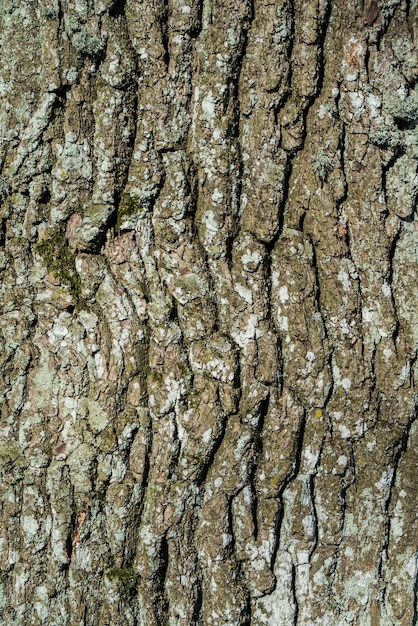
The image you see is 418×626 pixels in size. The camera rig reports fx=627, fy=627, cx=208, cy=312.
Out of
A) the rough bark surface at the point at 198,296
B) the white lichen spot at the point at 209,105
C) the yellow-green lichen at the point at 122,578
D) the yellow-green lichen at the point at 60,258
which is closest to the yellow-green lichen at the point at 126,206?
the rough bark surface at the point at 198,296

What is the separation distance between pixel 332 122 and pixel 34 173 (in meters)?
0.88

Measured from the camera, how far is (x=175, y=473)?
1835mm

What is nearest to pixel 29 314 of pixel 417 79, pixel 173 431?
pixel 173 431

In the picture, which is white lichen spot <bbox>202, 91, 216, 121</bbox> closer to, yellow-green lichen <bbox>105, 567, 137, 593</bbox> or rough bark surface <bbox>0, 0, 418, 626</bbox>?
rough bark surface <bbox>0, 0, 418, 626</bbox>

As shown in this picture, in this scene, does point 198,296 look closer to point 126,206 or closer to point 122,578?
point 126,206

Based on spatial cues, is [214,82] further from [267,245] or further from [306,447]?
[306,447]

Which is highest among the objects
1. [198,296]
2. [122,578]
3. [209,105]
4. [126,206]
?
[209,105]

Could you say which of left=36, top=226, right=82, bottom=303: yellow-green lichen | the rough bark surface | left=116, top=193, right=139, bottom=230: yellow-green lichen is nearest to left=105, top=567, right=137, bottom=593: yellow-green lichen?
the rough bark surface

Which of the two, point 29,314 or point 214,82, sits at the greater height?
point 214,82

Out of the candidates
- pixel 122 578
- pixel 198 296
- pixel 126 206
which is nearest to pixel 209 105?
pixel 126 206

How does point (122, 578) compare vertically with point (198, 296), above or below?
below

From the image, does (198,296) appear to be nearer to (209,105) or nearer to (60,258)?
(60,258)

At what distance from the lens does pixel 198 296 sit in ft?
5.94

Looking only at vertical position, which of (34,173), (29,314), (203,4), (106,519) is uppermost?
(203,4)
